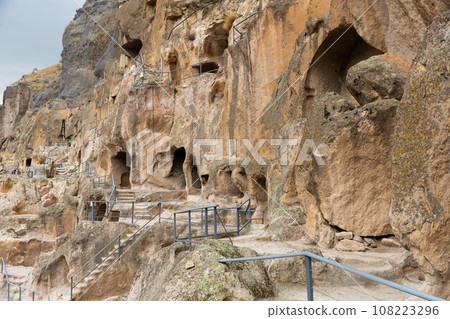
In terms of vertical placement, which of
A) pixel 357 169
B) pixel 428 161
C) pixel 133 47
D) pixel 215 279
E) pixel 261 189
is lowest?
pixel 215 279

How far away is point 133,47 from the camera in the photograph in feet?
101

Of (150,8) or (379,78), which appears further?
(150,8)

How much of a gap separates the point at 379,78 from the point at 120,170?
19536 millimetres

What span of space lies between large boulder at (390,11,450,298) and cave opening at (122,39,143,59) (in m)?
28.3

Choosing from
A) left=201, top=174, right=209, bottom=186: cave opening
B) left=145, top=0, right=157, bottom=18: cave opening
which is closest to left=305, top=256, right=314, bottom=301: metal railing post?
left=201, top=174, right=209, bottom=186: cave opening

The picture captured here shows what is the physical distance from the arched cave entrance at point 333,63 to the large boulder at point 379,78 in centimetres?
232

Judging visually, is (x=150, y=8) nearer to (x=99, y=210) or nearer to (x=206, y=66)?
(x=206, y=66)

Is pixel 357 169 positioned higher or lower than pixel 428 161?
lower

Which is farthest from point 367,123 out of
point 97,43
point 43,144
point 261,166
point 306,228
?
point 97,43

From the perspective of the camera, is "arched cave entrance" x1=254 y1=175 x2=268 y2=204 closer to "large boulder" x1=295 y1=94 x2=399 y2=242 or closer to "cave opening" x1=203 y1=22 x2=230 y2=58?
"large boulder" x1=295 y1=94 x2=399 y2=242

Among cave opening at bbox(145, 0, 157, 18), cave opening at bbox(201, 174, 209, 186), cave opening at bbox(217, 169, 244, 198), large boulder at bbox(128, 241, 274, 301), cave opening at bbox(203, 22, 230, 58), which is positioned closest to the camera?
large boulder at bbox(128, 241, 274, 301)

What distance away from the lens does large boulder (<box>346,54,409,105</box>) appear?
581cm

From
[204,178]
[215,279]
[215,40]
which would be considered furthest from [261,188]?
[215,40]

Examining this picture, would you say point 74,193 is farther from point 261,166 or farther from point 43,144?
point 43,144
